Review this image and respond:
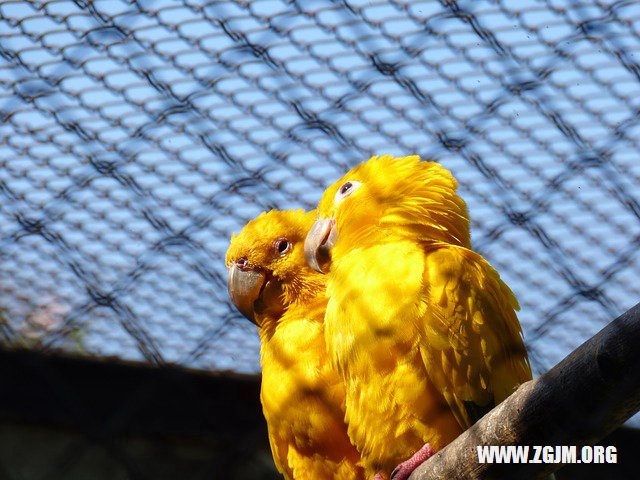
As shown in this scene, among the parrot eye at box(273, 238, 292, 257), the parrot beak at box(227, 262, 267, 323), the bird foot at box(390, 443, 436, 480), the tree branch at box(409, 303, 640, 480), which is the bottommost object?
the parrot beak at box(227, 262, 267, 323)

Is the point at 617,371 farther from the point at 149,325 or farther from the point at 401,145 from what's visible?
the point at 149,325

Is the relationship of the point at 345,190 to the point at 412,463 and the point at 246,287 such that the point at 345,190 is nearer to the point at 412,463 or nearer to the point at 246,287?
the point at 246,287

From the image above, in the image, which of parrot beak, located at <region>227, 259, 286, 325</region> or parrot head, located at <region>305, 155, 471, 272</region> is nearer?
parrot head, located at <region>305, 155, 471, 272</region>

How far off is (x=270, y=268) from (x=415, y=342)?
95 centimetres

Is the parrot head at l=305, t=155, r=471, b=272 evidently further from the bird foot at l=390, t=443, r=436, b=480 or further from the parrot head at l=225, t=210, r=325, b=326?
the bird foot at l=390, t=443, r=436, b=480

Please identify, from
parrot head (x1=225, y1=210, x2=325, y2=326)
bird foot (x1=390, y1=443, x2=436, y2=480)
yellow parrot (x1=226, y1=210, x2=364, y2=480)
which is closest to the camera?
bird foot (x1=390, y1=443, x2=436, y2=480)

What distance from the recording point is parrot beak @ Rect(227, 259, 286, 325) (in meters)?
2.88

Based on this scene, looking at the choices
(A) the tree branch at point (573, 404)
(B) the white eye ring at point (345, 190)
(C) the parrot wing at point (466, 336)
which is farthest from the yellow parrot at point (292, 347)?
(A) the tree branch at point (573, 404)

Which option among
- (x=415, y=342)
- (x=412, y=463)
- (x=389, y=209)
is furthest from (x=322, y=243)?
(x=412, y=463)

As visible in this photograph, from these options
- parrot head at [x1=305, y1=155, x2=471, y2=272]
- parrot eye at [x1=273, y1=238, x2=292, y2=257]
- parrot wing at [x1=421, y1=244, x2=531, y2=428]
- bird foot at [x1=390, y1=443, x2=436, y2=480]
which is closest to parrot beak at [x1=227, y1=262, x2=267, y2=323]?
parrot eye at [x1=273, y1=238, x2=292, y2=257]

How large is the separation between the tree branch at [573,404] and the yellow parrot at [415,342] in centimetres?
41

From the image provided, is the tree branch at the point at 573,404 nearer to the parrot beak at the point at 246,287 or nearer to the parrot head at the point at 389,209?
the parrot head at the point at 389,209

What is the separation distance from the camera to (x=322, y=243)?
8.96ft

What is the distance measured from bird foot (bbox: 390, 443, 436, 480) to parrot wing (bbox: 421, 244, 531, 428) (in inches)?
5.3
